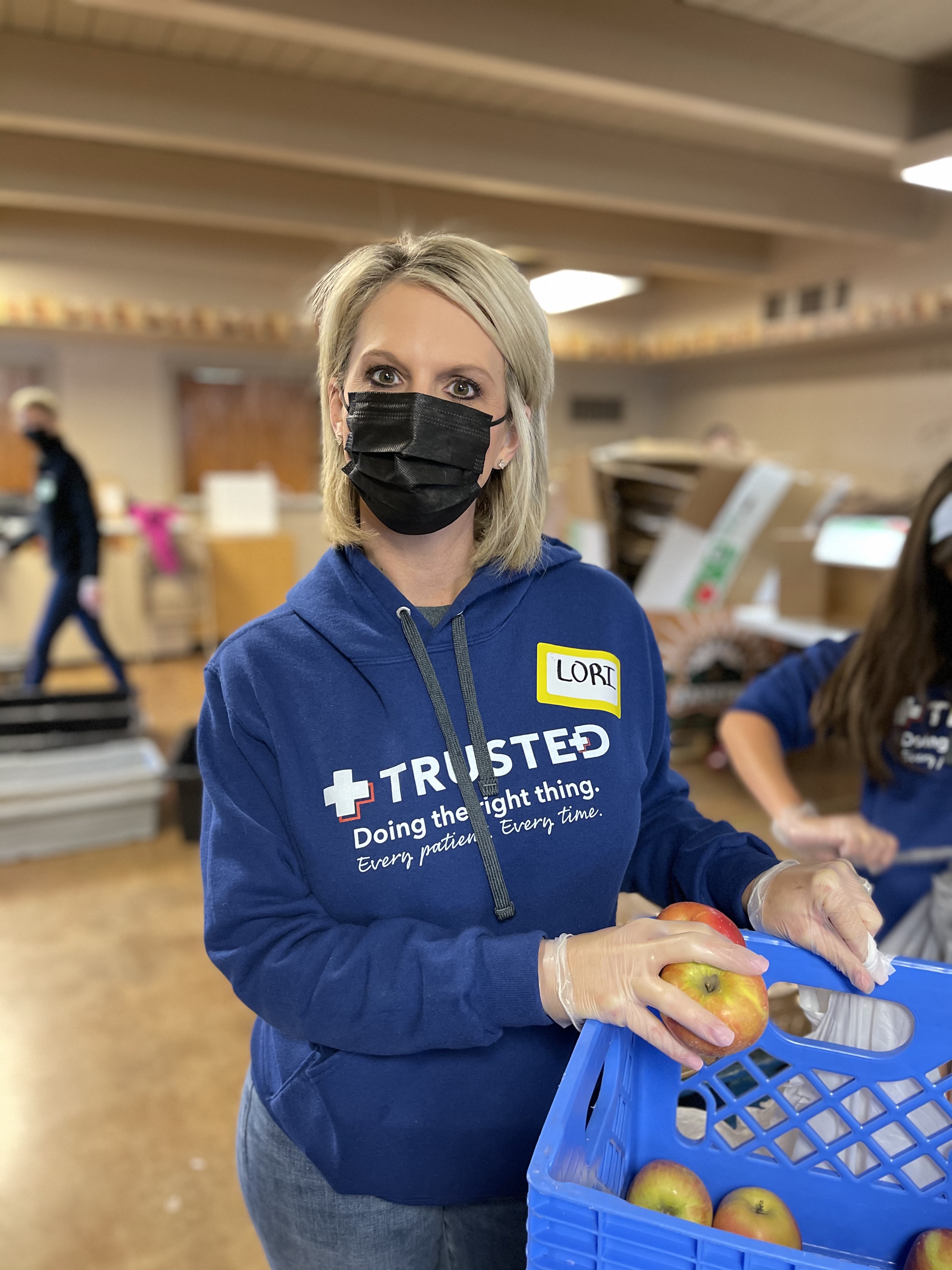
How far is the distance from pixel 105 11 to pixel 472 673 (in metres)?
4.27

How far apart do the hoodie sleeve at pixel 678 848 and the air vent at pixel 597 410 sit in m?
9.63

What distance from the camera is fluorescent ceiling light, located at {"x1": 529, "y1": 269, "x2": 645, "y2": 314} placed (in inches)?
297

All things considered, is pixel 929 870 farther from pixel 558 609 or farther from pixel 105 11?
pixel 105 11

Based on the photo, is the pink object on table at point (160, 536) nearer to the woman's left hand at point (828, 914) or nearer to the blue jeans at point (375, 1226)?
the blue jeans at point (375, 1226)

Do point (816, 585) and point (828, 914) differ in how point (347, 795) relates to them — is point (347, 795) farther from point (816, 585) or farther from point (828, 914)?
point (816, 585)

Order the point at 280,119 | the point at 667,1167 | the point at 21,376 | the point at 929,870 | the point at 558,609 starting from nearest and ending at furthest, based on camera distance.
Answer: the point at 667,1167 → the point at 558,609 → the point at 929,870 → the point at 280,119 → the point at 21,376

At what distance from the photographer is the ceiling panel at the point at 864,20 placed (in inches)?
152

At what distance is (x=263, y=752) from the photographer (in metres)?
0.91

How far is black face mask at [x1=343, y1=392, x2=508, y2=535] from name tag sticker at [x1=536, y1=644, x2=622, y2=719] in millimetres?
200

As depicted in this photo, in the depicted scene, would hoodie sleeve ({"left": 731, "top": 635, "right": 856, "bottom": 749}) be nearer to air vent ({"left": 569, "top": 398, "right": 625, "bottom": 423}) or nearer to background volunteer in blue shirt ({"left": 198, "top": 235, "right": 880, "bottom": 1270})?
background volunteer in blue shirt ({"left": 198, "top": 235, "right": 880, "bottom": 1270})

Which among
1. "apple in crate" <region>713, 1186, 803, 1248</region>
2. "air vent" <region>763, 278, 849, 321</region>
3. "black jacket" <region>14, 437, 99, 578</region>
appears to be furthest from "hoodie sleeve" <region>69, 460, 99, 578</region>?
"air vent" <region>763, 278, 849, 321</region>

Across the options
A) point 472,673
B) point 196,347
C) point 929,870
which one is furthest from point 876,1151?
point 196,347

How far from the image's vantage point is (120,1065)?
95.9 inches

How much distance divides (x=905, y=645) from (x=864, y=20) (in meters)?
3.79
